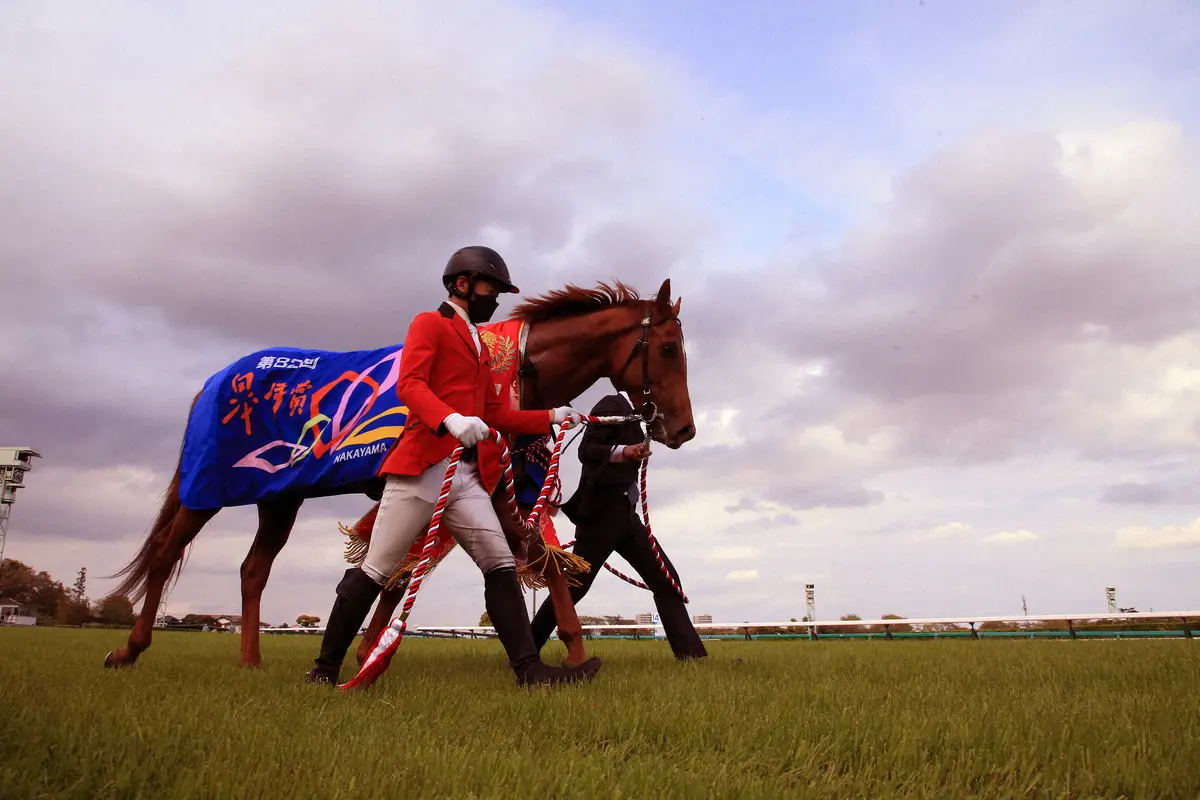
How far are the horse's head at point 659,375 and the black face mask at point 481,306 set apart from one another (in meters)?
1.20

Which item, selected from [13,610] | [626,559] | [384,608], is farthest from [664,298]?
[13,610]

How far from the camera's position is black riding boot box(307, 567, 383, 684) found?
15.5 feet

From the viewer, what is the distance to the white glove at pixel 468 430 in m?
4.16

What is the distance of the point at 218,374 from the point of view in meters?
7.05

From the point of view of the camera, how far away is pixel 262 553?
696 cm

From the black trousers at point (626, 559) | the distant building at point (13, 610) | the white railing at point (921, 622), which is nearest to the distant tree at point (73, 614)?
the distant building at point (13, 610)

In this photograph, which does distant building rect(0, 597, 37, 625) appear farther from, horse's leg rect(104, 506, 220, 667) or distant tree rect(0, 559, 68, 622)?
horse's leg rect(104, 506, 220, 667)

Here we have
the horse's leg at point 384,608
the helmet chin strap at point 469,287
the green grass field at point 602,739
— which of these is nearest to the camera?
the green grass field at point 602,739

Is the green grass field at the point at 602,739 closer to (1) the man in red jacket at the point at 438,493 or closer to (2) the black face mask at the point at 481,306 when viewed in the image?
(1) the man in red jacket at the point at 438,493

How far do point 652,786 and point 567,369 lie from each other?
12.0 feet

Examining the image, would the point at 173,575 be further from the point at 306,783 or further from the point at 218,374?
the point at 306,783

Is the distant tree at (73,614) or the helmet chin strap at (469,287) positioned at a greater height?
the helmet chin strap at (469,287)

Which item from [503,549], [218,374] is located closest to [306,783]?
[503,549]

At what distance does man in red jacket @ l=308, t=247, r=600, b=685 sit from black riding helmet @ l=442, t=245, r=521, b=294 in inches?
9.2
